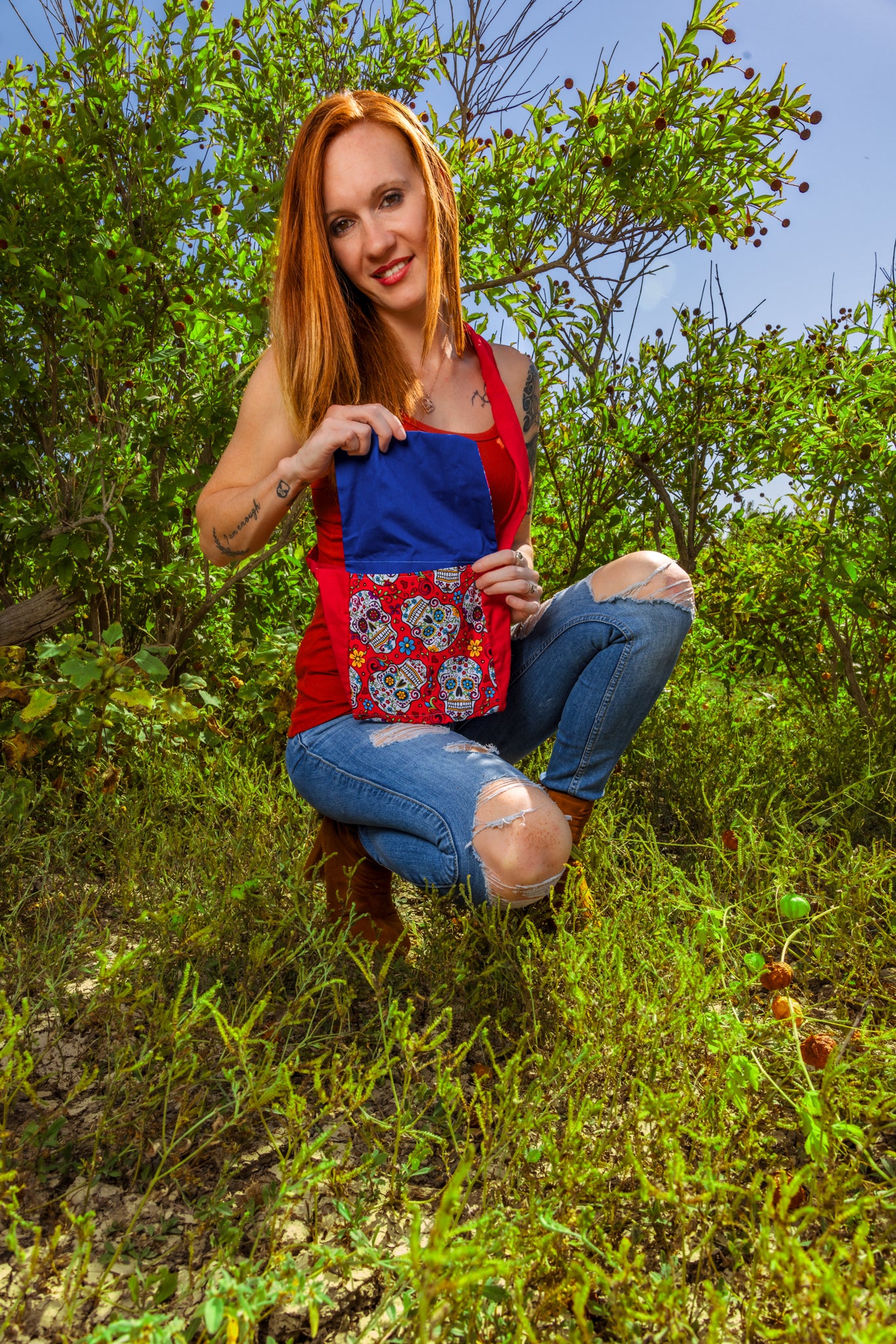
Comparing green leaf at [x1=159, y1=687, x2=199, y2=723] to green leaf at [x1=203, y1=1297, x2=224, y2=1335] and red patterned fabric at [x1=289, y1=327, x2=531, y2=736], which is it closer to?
red patterned fabric at [x1=289, y1=327, x2=531, y2=736]

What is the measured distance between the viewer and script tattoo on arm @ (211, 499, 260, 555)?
1915 mm

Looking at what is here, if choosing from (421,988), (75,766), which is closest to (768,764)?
(421,988)

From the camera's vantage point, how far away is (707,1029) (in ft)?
4.54

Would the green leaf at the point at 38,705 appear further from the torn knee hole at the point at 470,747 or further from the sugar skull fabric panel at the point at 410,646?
the torn knee hole at the point at 470,747

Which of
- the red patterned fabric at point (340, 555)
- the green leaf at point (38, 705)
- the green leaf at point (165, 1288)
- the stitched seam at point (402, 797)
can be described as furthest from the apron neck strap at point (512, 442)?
the green leaf at point (165, 1288)

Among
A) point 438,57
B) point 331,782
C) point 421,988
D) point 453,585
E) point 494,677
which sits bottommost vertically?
point 421,988

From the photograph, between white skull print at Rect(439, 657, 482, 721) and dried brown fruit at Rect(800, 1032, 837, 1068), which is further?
white skull print at Rect(439, 657, 482, 721)

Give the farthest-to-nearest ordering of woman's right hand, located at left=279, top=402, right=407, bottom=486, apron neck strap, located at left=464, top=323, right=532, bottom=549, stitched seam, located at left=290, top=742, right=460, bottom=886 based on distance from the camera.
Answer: apron neck strap, located at left=464, top=323, right=532, bottom=549 → woman's right hand, located at left=279, top=402, right=407, bottom=486 → stitched seam, located at left=290, top=742, right=460, bottom=886

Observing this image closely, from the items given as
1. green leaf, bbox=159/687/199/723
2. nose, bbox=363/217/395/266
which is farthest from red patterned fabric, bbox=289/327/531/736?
green leaf, bbox=159/687/199/723

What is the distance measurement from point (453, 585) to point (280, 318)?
0.68m

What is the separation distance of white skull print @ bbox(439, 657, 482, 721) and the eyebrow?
95 cm

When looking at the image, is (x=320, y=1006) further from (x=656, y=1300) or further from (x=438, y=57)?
(x=438, y=57)

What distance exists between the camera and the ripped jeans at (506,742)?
5.52 ft

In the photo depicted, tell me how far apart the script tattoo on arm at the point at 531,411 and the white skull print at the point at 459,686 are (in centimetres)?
56
